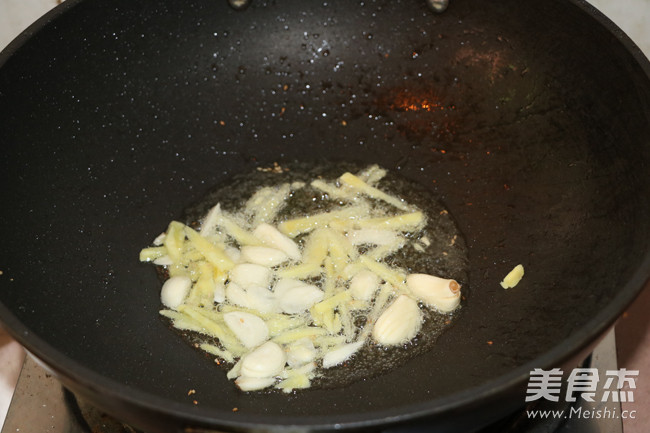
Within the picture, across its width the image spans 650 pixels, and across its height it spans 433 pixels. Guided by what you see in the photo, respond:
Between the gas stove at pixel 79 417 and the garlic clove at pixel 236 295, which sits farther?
the garlic clove at pixel 236 295

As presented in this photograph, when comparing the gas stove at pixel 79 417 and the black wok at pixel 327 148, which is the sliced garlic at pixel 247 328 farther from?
the gas stove at pixel 79 417

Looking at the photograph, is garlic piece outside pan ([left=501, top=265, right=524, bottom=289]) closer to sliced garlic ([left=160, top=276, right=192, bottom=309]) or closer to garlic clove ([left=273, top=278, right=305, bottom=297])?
garlic clove ([left=273, top=278, right=305, bottom=297])

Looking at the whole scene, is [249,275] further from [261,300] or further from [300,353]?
[300,353]

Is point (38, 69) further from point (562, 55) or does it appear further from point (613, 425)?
point (613, 425)

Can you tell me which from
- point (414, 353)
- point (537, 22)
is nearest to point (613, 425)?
point (414, 353)

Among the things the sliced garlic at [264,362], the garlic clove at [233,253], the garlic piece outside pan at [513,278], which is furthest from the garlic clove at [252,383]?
the garlic piece outside pan at [513,278]

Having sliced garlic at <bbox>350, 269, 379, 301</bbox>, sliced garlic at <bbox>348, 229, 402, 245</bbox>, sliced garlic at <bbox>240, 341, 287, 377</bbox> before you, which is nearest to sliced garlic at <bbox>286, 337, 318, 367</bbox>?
sliced garlic at <bbox>240, 341, 287, 377</bbox>
